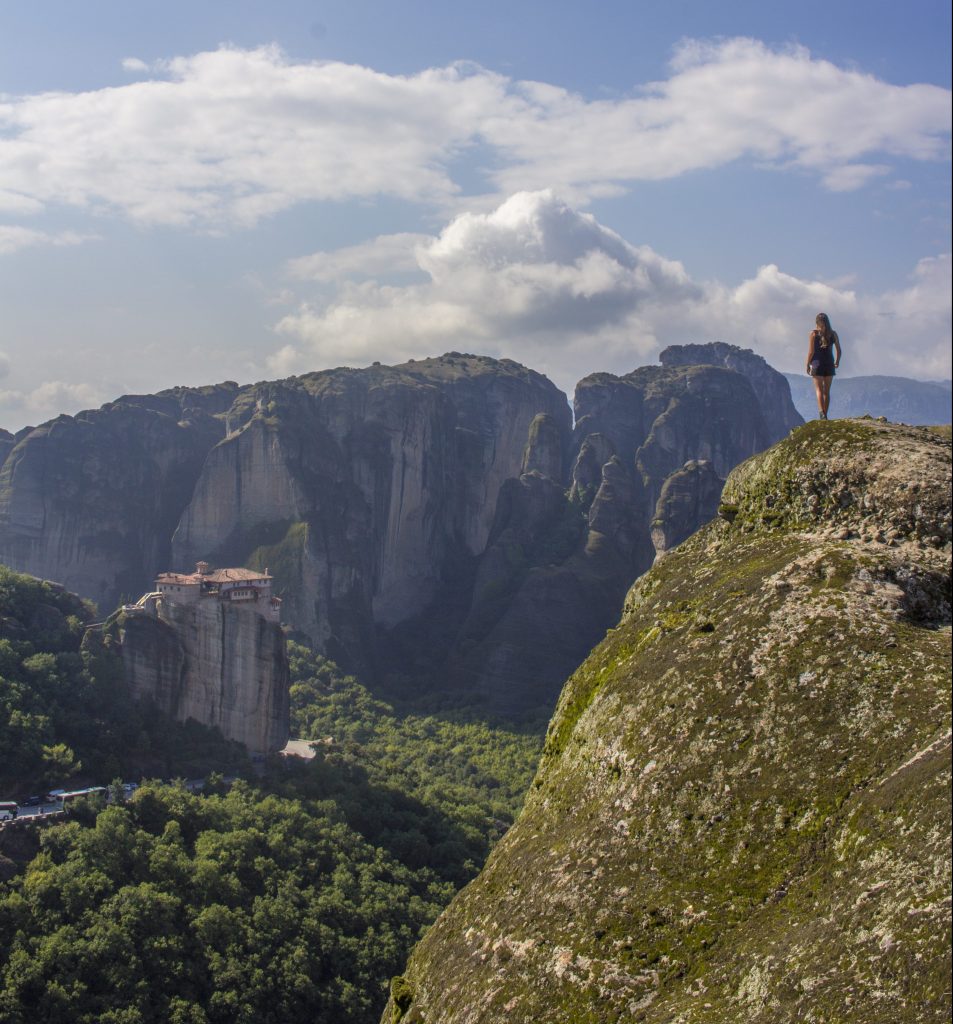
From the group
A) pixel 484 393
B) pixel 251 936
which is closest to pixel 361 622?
pixel 484 393

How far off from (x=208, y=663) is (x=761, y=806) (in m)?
60.2

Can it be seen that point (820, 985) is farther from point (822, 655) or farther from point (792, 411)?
point (792, 411)

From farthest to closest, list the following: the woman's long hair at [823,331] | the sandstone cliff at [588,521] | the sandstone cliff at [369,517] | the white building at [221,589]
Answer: the sandstone cliff at [369,517] < the sandstone cliff at [588,521] < the white building at [221,589] < the woman's long hair at [823,331]

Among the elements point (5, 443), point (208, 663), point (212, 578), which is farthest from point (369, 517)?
point (208, 663)

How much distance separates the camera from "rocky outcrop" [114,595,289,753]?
64812 millimetres

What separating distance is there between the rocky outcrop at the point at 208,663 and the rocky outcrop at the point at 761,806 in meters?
56.0

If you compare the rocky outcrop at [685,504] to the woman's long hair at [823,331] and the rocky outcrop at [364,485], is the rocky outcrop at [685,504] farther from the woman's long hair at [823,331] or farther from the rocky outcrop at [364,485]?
the woman's long hair at [823,331]

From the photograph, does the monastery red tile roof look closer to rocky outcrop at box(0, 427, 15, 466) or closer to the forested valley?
the forested valley

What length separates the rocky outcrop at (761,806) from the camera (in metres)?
8.16

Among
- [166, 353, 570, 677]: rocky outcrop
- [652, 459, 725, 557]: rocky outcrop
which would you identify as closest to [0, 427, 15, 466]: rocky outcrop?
[166, 353, 570, 677]: rocky outcrop

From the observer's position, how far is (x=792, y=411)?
194m

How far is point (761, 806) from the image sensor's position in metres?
9.52

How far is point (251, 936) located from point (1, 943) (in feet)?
28.9

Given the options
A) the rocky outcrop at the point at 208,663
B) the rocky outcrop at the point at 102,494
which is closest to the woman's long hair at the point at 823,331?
the rocky outcrop at the point at 208,663
